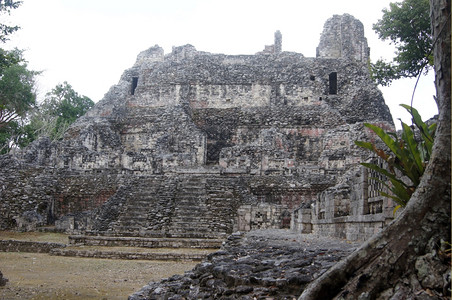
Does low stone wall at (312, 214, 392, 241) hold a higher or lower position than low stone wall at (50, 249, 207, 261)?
higher

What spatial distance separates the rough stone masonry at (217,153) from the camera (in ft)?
53.5

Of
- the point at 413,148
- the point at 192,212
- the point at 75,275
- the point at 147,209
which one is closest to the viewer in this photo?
the point at 413,148

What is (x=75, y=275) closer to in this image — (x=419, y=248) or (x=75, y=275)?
(x=75, y=275)

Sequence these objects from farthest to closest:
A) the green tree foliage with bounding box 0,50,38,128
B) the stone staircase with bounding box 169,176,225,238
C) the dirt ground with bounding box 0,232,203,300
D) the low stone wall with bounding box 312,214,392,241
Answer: the green tree foliage with bounding box 0,50,38,128 → the stone staircase with bounding box 169,176,225,238 → the dirt ground with bounding box 0,232,203,300 → the low stone wall with bounding box 312,214,392,241

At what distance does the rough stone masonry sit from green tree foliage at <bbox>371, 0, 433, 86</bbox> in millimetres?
3580

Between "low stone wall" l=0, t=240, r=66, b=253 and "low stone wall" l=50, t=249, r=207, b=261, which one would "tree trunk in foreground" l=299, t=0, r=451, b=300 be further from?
"low stone wall" l=0, t=240, r=66, b=253

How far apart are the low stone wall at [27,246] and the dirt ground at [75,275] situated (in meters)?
0.49

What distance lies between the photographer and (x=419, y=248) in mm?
3180

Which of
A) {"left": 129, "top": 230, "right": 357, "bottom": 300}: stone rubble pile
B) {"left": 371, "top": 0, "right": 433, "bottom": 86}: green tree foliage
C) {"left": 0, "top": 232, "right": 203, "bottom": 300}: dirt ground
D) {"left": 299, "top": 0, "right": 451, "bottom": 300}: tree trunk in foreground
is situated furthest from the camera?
{"left": 371, "top": 0, "right": 433, "bottom": 86}: green tree foliage

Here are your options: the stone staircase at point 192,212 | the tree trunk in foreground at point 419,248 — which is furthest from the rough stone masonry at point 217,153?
the tree trunk in foreground at point 419,248

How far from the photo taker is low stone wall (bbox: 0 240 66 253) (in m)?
14.1

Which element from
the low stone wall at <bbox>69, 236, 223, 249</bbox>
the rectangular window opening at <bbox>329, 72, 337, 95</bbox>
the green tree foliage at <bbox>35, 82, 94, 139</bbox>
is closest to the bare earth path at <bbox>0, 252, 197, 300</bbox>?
the low stone wall at <bbox>69, 236, 223, 249</bbox>

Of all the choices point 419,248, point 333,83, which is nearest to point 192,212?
point 419,248

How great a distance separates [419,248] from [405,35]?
2002 cm
